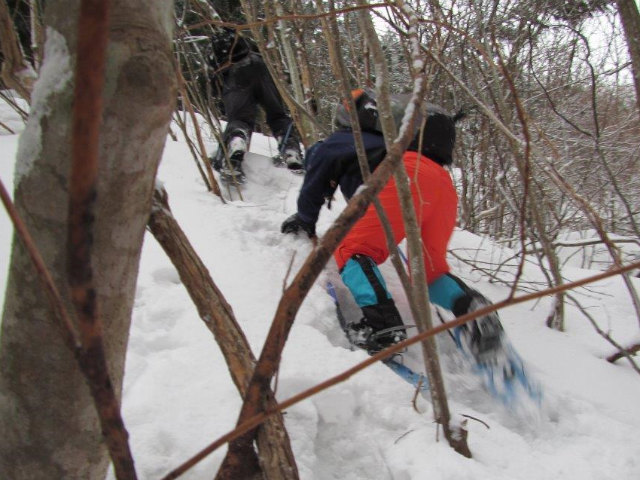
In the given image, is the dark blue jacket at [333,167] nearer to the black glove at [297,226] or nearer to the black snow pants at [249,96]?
the black glove at [297,226]

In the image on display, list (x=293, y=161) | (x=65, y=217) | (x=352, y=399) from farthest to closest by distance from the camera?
(x=293, y=161) → (x=352, y=399) → (x=65, y=217)

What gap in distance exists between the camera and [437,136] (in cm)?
191

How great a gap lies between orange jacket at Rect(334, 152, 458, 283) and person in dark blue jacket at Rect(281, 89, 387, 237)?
0.18 m

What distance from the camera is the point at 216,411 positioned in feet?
3.70

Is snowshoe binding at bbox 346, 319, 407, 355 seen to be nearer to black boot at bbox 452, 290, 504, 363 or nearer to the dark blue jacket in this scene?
black boot at bbox 452, 290, 504, 363

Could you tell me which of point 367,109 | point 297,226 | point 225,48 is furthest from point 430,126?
point 225,48

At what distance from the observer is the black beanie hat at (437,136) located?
1886mm

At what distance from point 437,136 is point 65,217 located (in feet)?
5.54

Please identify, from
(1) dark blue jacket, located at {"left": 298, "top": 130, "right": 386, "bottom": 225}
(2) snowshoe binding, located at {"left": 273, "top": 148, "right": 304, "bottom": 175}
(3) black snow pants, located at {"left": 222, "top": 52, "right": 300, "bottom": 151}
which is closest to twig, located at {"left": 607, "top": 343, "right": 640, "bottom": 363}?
(1) dark blue jacket, located at {"left": 298, "top": 130, "right": 386, "bottom": 225}

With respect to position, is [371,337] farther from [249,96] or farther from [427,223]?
[249,96]

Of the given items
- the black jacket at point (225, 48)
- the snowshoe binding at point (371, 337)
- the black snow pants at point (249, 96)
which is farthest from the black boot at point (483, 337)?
the black jacket at point (225, 48)

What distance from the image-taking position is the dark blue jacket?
1.92 m

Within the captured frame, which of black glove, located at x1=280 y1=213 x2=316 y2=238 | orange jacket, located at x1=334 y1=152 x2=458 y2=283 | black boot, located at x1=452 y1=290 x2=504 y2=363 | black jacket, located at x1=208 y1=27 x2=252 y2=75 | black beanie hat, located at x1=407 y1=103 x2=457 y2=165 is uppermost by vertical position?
black jacket, located at x1=208 y1=27 x2=252 y2=75

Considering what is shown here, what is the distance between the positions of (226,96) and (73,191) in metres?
3.56
